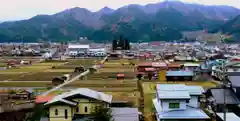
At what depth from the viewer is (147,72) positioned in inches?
1161

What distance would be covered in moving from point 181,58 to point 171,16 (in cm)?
12931

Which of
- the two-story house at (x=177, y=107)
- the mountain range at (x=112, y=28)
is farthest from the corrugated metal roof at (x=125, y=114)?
the mountain range at (x=112, y=28)

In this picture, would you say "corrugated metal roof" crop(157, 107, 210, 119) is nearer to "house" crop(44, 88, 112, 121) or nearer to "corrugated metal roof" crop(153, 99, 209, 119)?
"corrugated metal roof" crop(153, 99, 209, 119)

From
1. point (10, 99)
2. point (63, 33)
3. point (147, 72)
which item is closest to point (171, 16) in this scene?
point (63, 33)

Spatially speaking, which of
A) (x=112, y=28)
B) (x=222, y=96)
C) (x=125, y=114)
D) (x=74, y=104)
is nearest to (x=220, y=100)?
(x=222, y=96)

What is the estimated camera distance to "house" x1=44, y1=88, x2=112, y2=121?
12.3m

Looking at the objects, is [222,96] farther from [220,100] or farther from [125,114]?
[125,114]

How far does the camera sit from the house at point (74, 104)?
12281 mm

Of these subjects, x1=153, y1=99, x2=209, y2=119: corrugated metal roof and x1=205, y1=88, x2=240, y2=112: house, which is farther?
x1=205, y1=88, x2=240, y2=112: house

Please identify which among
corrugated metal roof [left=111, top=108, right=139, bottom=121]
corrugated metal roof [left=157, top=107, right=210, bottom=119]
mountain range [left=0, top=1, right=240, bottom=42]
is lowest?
corrugated metal roof [left=111, top=108, right=139, bottom=121]

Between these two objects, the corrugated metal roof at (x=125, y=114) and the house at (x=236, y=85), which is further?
the house at (x=236, y=85)

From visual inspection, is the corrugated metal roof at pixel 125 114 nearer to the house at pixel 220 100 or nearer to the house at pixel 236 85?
the house at pixel 220 100

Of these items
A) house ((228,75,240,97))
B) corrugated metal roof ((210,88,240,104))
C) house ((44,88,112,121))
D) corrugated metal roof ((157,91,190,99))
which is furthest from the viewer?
house ((228,75,240,97))

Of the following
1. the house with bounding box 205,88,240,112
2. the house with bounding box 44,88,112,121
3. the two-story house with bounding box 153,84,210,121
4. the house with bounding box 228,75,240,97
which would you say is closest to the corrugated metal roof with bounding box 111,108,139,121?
the house with bounding box 44,88,112,121
